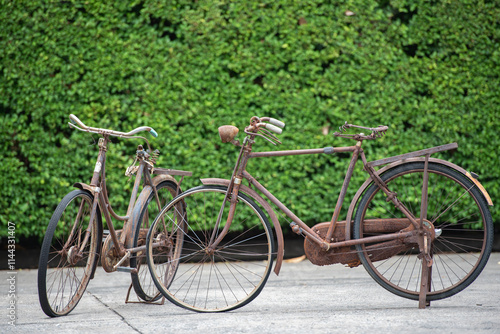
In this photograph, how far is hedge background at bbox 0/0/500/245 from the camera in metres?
5.86

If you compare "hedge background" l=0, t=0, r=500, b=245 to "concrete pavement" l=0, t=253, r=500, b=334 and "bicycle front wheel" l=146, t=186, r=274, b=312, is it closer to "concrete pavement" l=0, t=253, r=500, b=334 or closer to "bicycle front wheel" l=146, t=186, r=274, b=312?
"bicycle front wheel" l=146, t=186, r=274, b=312

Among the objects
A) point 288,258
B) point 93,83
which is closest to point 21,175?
point 93,83

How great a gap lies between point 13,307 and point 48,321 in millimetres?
647

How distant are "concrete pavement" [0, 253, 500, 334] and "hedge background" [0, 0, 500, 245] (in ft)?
4.31

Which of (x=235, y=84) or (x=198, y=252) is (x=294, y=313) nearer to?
(x=198, y=252)

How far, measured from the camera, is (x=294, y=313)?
382cm

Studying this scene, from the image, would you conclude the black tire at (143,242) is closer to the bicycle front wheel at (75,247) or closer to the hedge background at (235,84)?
the bicycle front wheel at (75,247)

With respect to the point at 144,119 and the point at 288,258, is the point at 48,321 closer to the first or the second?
the point at 144,119

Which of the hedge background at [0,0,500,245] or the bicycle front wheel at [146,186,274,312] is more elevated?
the hedge background at [0,0,500,245]

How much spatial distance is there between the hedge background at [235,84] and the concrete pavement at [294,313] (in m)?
1.31

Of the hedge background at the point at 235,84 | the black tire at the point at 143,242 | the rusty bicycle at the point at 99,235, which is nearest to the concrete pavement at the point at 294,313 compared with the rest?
the black tire at the point at 143,242

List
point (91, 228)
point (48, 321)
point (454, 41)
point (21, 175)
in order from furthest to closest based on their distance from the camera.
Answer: point (454, 41)
point (21, 175)
point (91, 228)
point (48, 321)

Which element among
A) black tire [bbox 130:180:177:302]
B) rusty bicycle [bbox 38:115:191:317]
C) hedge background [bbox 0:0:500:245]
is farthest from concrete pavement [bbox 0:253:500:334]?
hedge background [bbox 0:0:500:245]

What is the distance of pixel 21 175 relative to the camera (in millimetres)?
5840
